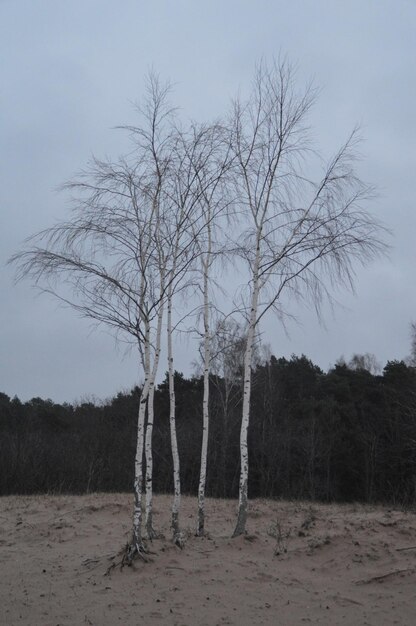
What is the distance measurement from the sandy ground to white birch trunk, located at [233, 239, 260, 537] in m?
0.43

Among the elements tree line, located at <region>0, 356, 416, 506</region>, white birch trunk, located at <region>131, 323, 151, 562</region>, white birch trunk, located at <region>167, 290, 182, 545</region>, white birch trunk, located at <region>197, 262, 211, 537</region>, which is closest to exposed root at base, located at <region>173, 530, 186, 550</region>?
white birch trunk, located at <region>167, 290, 182, 545</region>

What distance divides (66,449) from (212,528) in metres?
22.5

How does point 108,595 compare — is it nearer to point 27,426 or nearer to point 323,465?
point 323,465

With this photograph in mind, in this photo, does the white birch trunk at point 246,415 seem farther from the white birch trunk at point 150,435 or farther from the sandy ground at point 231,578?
the white birch trunk at point 150,435

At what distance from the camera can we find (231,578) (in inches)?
381

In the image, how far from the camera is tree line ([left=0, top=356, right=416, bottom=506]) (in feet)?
109

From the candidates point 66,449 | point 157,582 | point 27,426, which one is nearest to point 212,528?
point 157,582

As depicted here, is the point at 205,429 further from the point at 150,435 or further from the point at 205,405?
the point at 150,435

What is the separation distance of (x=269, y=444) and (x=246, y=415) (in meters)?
26.3

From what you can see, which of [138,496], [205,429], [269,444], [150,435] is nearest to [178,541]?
[138,496]

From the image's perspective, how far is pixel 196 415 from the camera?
40938mm

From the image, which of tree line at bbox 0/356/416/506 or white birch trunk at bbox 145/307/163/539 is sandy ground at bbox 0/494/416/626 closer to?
white birch trunk at bbox 145/307/163/539

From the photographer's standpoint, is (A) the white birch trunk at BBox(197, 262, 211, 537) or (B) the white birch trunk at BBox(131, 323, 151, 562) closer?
(B) the white birch trunk at BBox(131, 323, 151, 562)

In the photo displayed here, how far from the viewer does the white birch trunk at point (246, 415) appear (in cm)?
1155
